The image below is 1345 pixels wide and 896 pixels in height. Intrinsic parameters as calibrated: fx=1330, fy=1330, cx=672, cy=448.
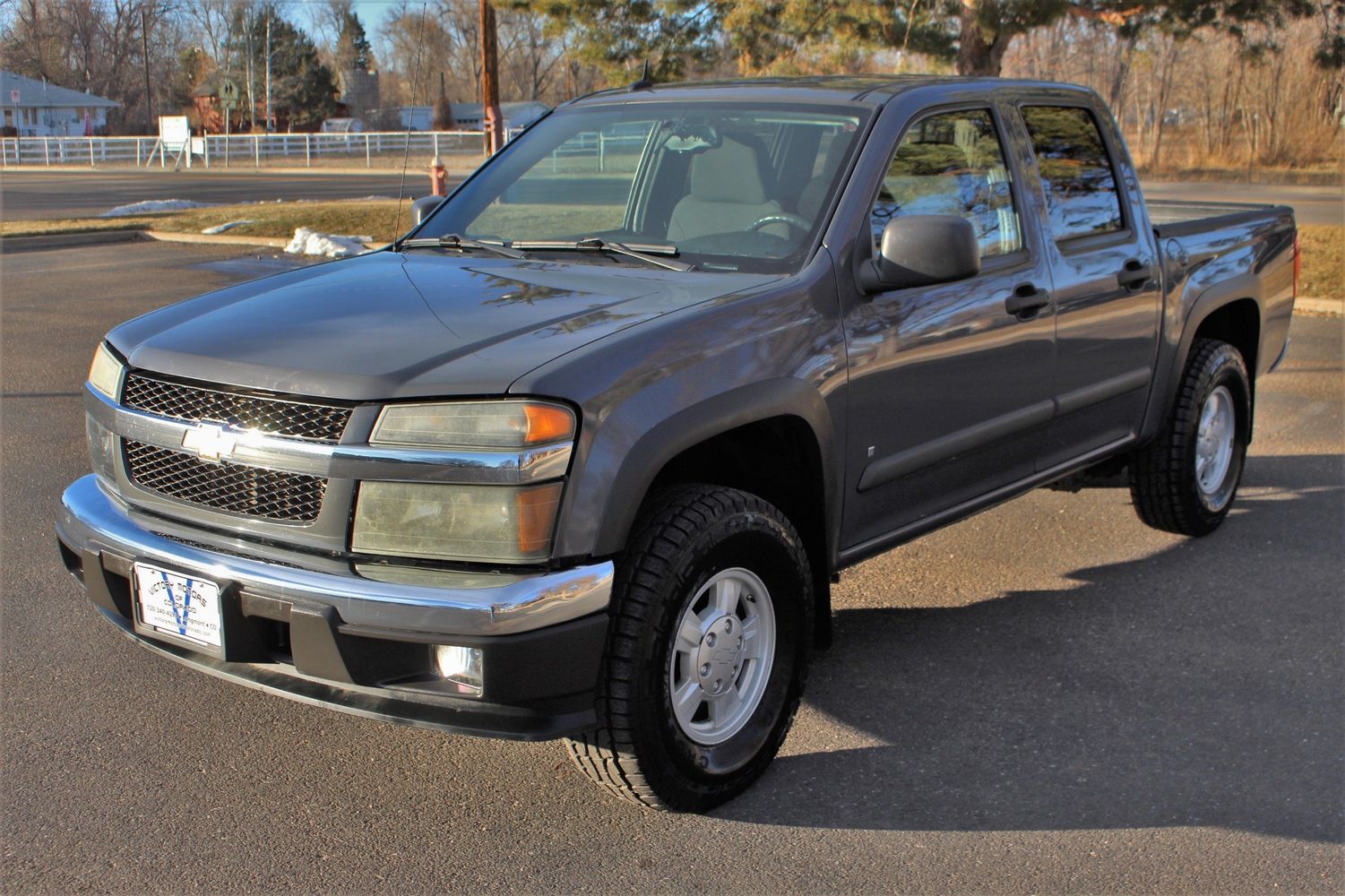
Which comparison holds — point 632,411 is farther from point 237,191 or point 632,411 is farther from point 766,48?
point 237,191

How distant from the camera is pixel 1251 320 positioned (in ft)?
19.7

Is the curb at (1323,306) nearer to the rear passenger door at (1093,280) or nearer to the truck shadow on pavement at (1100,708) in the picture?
the truck shadow on pavement at (1100,708)

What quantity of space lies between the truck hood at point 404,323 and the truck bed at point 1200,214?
8.43 ft

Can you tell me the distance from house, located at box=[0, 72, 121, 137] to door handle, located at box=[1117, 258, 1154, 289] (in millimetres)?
53380

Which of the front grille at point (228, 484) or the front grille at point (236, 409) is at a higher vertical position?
the front grille at point (236, 409)

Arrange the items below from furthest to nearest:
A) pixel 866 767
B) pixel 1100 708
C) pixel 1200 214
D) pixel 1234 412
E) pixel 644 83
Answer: pixel 1200 214 → pixel 1234 412 → pixel 644 83 → pixel 1100 708 → pixel 866 767

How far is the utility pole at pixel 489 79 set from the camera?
57.7ft

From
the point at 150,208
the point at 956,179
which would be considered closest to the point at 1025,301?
the point at 956,179

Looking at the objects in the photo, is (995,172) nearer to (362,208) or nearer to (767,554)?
(767,554)

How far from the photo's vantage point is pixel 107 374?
3480mm

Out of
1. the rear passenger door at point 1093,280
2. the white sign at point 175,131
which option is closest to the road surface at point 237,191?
the white sign at point 175,131

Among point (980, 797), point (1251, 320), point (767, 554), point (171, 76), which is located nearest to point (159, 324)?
point (767, 554)

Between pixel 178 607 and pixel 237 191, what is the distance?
29239 mm

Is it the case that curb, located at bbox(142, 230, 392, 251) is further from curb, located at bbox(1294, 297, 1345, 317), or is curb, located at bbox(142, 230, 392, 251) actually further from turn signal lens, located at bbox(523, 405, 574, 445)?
turn signal lens, located at bbox(523, 405, 574, 445)
